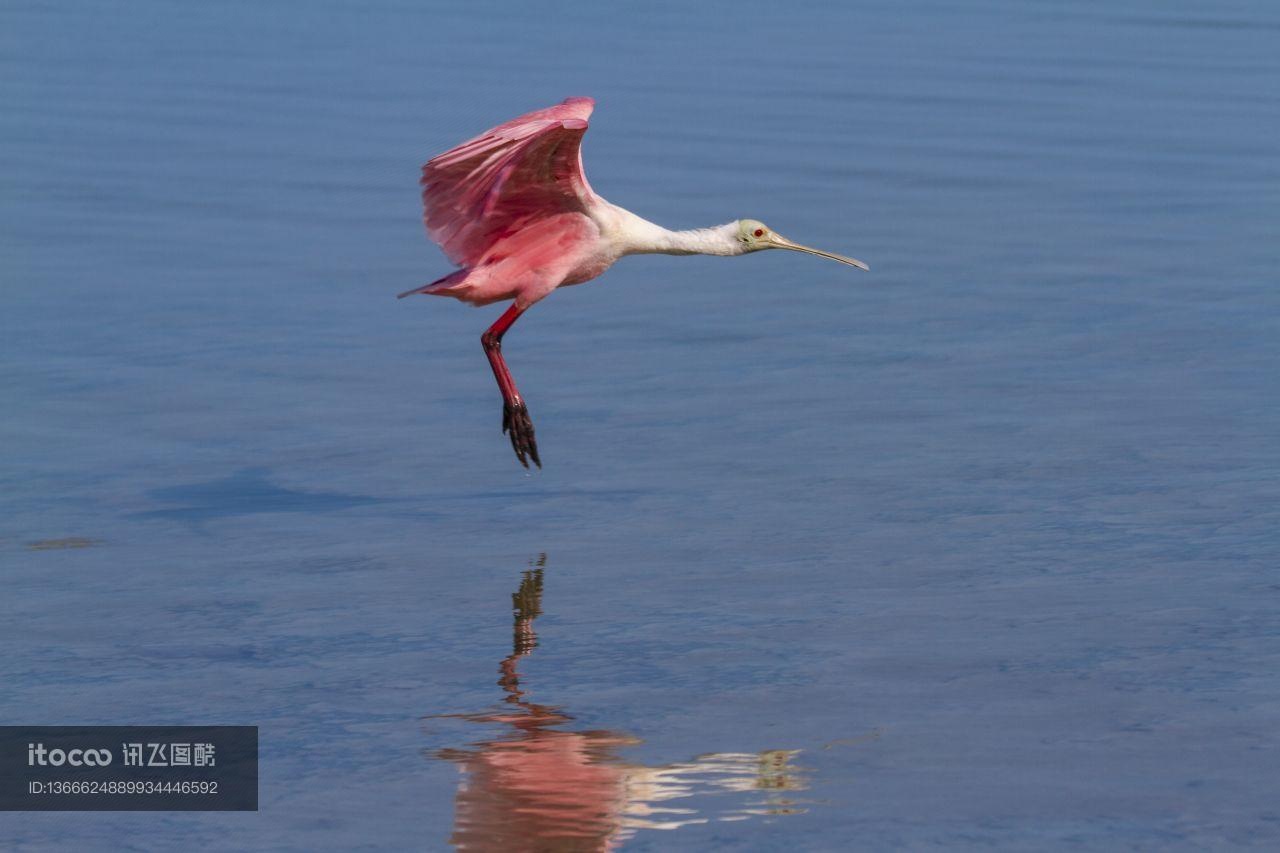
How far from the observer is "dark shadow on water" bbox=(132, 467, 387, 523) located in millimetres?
9891

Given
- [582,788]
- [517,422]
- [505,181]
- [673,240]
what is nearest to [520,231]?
[505,181]

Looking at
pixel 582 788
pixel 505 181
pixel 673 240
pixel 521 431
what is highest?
pixel 505 181

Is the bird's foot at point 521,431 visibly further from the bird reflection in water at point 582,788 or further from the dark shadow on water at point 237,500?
the bird reflection in water at point 582,788

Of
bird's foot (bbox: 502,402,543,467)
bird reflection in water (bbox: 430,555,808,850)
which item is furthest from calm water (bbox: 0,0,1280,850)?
bird's foot (bbox: 502,402,543,467)

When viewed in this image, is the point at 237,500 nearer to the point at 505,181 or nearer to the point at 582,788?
the point at 505,181

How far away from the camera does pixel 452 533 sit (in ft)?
31.5

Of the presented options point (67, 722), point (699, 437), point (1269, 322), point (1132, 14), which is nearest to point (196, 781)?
point (67, 722)

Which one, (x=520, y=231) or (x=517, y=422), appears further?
(x=520, y=231)

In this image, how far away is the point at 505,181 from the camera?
10.6 metres

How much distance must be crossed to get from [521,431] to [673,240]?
1.54 meters

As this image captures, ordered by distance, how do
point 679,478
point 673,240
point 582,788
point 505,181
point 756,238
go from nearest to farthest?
point 582,788 → point 679,478 → point 505,181 → point 673,240 → point 756,238

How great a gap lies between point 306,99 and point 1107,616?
12761 mm

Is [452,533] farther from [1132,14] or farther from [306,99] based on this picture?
[1132,14]

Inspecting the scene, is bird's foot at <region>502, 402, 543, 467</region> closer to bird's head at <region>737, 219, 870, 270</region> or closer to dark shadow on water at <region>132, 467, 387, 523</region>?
dark shadow on water at <region>132, 467, 387, 523</region>
